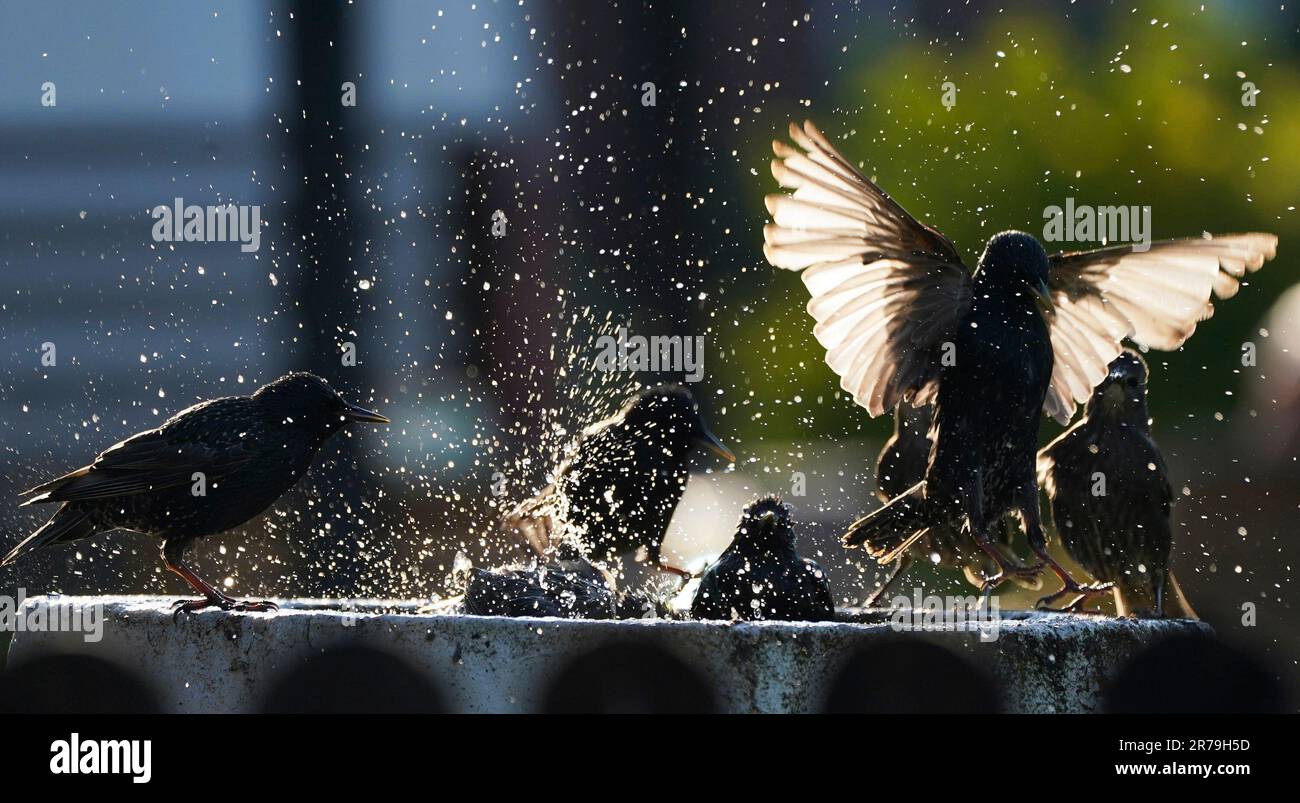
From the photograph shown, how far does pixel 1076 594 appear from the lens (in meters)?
4.57

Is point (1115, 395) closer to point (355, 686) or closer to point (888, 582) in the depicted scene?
point (888, 582)

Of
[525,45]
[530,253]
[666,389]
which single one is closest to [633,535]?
[666,389]

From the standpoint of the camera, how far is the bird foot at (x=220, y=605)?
11.8 ft

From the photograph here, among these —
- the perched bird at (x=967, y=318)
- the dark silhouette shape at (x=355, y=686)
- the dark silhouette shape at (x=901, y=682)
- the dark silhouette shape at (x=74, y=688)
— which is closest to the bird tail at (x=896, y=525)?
the perched bird at (x=967, y=318)

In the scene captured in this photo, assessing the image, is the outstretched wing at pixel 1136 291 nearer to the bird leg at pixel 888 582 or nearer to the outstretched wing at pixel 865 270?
the outstretched wing at pixel 865 270

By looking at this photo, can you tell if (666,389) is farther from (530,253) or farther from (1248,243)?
(530,253)

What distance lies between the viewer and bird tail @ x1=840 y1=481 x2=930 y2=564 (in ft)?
14.8

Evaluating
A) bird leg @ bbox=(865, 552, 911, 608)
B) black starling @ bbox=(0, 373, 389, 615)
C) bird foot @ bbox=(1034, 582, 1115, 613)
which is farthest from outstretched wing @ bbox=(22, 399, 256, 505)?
bird foot @ bbox=(1034, 582, 1115, 613)

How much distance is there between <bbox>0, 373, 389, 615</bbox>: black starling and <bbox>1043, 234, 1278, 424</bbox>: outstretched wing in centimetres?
246

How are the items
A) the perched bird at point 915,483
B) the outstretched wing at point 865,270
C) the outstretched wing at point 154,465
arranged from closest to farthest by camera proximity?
the outstretched wing at point 154,465 → the outstretched wing at point 865,270 → the perched bird at point 915,483

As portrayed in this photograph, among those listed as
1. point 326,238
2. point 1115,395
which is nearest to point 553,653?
point 1115,395

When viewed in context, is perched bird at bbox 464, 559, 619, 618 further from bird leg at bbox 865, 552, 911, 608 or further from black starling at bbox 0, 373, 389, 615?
bird leg at bbox 865, 552, 911, 608

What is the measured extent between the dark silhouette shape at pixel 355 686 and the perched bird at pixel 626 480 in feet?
7.20

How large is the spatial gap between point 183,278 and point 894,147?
525cm
